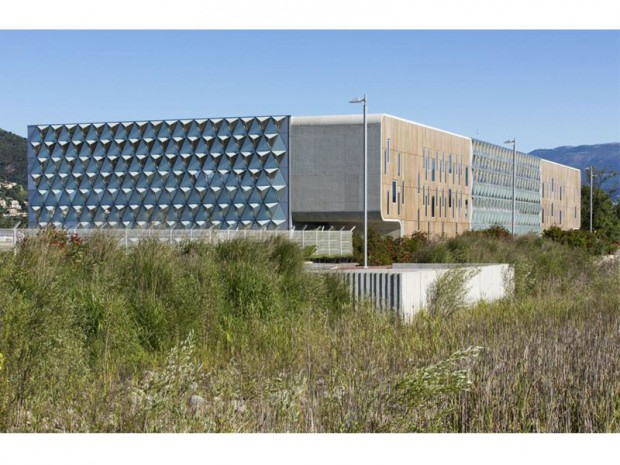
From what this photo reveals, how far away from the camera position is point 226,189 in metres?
57.2

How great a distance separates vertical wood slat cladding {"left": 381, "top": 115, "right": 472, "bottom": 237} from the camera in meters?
55.7

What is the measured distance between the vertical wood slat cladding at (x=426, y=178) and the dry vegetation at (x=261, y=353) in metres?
36.9

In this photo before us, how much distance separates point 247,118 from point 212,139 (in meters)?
2.56

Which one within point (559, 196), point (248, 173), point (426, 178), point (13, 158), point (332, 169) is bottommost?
point (559, 196)

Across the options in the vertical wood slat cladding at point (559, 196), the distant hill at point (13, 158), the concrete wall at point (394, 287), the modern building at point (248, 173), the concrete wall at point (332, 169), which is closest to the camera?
the concrete wall at point (394, 287)

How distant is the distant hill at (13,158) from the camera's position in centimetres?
8731

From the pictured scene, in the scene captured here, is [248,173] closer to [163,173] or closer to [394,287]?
[163,173]

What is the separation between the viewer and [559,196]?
8881 cm

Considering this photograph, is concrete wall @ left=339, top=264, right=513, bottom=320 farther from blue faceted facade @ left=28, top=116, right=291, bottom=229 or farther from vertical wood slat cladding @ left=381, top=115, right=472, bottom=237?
blue faceted facade @ left=28, top=116, right=291, bottom=229

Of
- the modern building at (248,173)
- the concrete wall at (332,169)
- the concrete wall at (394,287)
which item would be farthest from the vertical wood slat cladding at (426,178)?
the concrete wall at (394,287)

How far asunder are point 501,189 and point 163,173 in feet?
94.5

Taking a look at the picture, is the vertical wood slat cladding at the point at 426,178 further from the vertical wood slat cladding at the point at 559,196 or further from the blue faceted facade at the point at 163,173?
the vertical wood slat cladding at the point at 559,196

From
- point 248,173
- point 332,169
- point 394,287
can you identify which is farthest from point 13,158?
point 394,287
